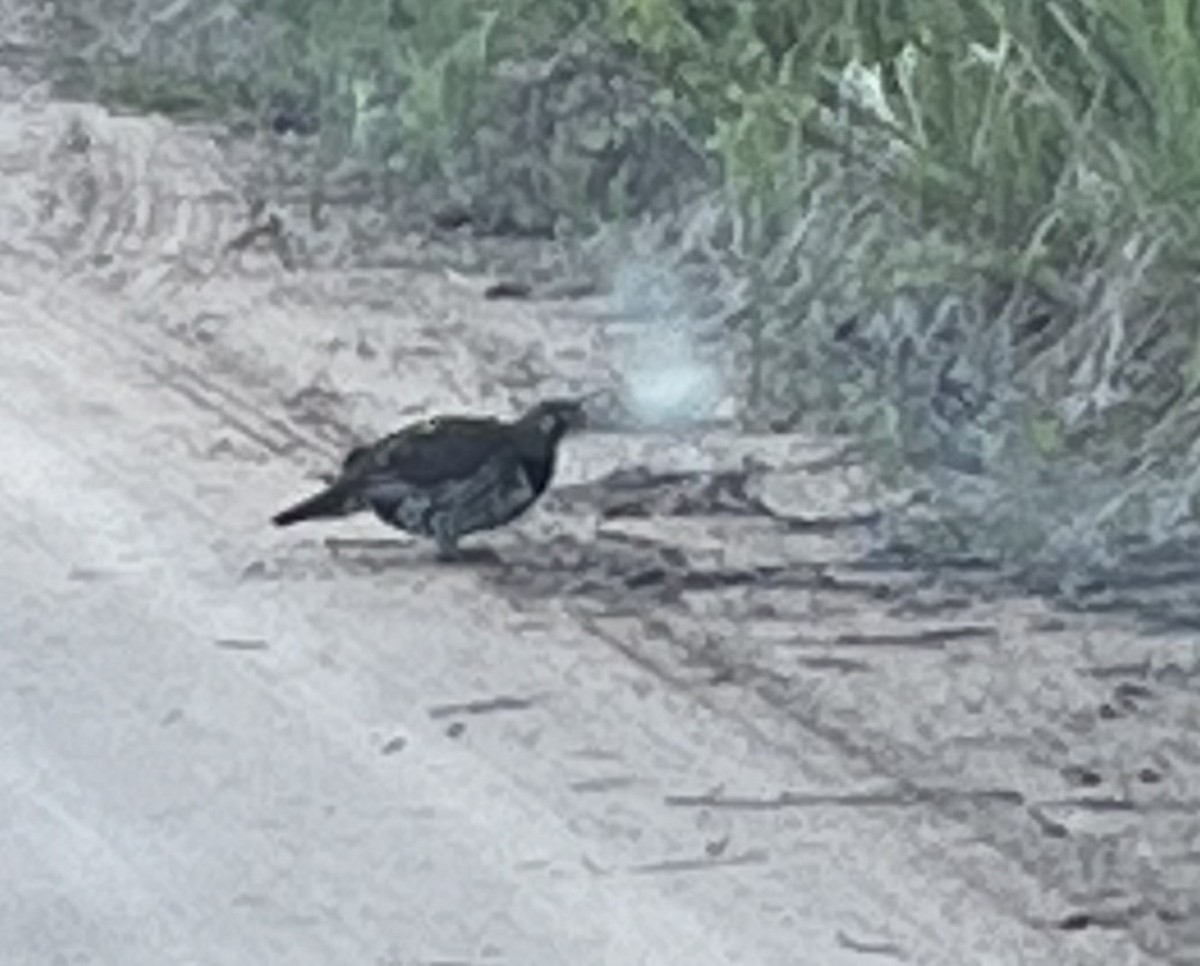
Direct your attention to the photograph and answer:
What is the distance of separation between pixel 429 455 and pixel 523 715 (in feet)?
3.15

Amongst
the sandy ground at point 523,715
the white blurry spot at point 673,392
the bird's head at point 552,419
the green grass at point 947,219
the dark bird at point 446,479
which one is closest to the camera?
the sandy ground at point 523,715

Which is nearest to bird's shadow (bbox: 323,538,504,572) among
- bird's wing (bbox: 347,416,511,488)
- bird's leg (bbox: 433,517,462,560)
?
bird's leg (bbox: 433,517,462,560)

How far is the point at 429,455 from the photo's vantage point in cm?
862

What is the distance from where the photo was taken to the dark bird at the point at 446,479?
861 centimetres

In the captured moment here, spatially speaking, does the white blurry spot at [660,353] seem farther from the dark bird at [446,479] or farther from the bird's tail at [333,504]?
the bird's tail at [333,504]

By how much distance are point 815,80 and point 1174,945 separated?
386cm

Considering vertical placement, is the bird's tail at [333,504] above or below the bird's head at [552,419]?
below

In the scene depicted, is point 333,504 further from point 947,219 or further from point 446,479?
point 947,219

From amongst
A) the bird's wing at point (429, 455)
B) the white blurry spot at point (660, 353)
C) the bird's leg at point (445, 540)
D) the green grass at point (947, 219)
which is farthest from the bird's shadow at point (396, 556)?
the white blurry spot at point (660, 353)

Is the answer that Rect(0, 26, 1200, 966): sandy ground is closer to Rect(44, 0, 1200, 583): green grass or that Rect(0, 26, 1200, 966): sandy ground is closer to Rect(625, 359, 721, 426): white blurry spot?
Rect(625, 359, 721, 426): white blurry spot

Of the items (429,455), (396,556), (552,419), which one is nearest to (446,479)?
(429,455)

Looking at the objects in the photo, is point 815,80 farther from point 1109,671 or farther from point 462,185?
point 1109,671

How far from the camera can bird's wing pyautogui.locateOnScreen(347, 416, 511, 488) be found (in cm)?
861

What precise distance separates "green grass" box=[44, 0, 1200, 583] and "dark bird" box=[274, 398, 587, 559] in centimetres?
65
